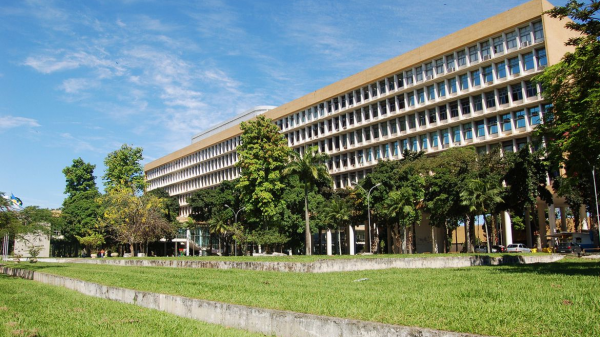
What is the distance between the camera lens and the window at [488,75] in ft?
167

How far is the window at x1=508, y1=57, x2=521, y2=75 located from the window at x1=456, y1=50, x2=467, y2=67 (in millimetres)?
5332

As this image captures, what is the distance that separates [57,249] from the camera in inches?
3878

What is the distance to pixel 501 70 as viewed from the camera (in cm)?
5019

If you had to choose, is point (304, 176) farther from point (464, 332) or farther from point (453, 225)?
point (464, 332)

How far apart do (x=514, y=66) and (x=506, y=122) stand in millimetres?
5933

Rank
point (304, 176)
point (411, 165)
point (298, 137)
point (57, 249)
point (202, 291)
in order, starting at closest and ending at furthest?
point (202, 291) < point (304, 176) < point (411, 165) < point (298, 137) < point (57, 249)

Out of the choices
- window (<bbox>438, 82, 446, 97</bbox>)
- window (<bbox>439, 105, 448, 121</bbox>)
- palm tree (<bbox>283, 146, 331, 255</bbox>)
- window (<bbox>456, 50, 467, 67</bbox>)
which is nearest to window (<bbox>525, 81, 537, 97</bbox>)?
window (<bbox>456, 50, 467, 67</bbox>)

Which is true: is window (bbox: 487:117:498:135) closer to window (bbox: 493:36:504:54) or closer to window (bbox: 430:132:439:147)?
window (bbox: 430:132:439:147)

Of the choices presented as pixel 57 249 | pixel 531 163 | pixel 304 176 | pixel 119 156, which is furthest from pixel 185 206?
pixel 531 163

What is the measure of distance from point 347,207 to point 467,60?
856 inches

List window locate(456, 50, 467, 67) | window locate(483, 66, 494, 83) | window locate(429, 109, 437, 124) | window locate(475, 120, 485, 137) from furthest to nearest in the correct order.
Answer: window locate(429, 109, 437, 124) → window locate(456, 50, 467, 67) → window locate(475, 120, 485, 137) → window locate(483, 66, 494, 83)

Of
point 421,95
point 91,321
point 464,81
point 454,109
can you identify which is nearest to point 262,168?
point 421,95

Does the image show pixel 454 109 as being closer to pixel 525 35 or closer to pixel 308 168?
pixel 525 35

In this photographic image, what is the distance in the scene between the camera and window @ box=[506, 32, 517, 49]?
48.6 metres
